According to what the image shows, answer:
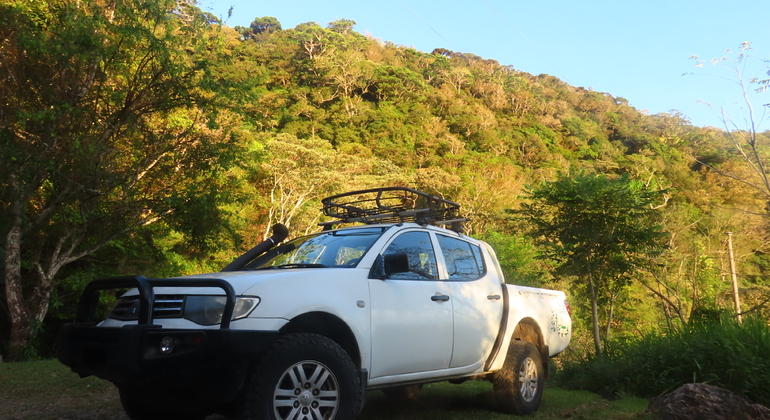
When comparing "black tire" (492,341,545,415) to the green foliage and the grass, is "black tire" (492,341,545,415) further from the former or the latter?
the green foliage

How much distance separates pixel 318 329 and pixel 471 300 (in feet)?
5.88

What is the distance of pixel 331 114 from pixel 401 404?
169 feet

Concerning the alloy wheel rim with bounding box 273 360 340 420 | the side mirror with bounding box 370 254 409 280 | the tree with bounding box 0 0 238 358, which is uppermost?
the tree with bounding box 0 0 238 358

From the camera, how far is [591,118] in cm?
8319

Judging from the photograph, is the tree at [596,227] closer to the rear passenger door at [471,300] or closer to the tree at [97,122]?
the tree at [97,122]

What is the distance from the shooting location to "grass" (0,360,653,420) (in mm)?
5828

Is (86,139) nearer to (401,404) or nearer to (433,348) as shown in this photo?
(401,404)

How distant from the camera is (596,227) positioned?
17.3 metres

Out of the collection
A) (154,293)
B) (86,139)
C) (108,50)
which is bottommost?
(154,293)

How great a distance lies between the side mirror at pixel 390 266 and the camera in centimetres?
468

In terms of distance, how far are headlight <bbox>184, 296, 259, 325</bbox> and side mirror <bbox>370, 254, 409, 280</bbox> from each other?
1146 millimetres

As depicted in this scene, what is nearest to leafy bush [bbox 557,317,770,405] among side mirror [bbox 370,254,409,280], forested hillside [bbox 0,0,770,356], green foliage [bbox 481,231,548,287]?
forested hillside [bbox 0,0,770,356]

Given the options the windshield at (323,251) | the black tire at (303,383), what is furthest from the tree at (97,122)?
the black tire at (303,383)

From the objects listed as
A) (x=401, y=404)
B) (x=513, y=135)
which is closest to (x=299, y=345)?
(x=401, y=404)
